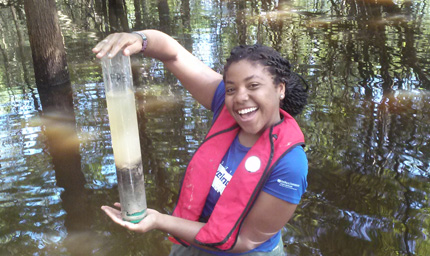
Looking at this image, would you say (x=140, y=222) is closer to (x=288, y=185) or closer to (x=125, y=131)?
(x=125, y=131)

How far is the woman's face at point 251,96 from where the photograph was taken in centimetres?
183

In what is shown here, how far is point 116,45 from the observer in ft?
5.28

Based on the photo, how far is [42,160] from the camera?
4.59 meters

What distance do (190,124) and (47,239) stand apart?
2.34 meters

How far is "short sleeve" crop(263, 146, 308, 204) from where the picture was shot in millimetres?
1720

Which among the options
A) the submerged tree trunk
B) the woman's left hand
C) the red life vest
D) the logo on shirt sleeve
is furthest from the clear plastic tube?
the submerged tree trunk

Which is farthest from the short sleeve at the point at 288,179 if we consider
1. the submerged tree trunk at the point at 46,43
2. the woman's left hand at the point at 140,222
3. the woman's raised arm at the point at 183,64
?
the submerged tree trunk at the point at 46,43

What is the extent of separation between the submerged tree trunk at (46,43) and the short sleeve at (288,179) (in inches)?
219

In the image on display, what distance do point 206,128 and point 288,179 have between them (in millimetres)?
3494

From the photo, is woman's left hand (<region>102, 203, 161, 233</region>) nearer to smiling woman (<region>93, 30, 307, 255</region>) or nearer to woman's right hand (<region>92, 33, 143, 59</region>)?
smiling woman (<region>93, 30, 307, 255</region>)

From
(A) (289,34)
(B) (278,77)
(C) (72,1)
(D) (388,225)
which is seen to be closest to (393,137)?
(D) (388,225)

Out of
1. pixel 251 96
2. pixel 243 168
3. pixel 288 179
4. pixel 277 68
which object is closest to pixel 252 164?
pixel 243 168

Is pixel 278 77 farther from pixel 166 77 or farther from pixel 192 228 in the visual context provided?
pixel 166 77

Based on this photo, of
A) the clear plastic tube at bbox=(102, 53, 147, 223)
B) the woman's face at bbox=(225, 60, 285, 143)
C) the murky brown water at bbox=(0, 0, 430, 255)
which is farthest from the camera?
the murky brown water at bbox=(0, 0, 430, 255)
